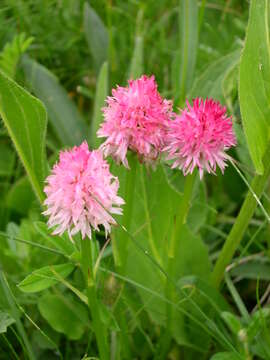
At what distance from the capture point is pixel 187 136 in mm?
871

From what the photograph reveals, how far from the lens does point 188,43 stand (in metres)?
1.51

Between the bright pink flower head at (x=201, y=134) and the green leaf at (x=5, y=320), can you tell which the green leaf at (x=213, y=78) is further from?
the green leaf at (x=5, y=320)

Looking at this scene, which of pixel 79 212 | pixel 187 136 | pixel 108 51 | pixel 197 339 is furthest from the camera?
pixel 108 51

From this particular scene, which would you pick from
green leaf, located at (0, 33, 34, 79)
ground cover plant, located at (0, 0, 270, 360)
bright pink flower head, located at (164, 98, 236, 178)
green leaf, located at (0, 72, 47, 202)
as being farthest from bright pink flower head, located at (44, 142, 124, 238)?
green leaf, located at (0, 33, 34, 79)

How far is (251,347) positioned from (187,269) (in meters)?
0.24

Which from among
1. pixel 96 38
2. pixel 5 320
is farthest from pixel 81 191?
pixel 96 38

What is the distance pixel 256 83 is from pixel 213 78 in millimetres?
433

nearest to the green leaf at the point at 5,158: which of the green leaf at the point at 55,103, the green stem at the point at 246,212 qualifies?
the green leaf at the point at 55,103

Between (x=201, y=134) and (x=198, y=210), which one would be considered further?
(x=198, y=210)

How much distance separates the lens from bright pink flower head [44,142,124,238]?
2.53ft

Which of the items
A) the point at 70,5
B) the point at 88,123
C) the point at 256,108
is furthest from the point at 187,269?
the point at 70,5

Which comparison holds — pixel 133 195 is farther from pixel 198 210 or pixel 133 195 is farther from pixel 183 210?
pixel 198 210

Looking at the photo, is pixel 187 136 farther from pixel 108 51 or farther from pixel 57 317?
pixel 108 51

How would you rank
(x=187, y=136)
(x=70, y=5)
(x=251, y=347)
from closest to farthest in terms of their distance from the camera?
(x=187, y=136), (x=251, y=347), (x=70, y=5)
